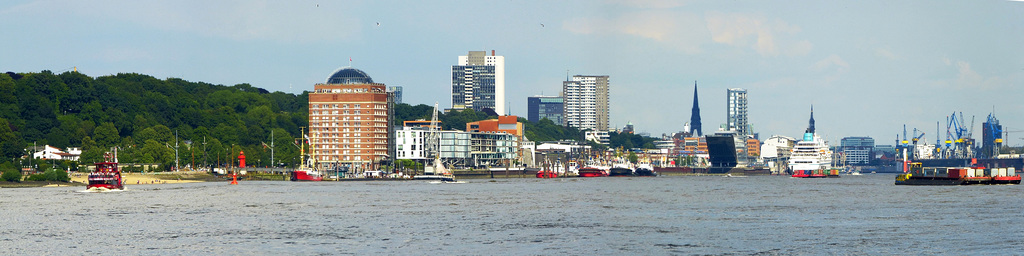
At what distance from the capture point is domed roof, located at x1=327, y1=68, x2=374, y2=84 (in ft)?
645

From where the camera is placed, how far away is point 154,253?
4203 cm

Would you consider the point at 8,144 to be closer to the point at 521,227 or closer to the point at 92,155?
the point at 92,155

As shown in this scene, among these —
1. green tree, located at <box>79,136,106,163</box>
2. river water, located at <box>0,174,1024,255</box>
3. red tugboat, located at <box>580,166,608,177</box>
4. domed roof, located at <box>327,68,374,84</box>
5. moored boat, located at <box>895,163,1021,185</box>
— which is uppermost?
domed roof, located at <box>327,68,374,84</box>

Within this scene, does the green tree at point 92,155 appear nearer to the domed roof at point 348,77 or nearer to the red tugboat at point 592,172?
the domed roof at point 348,77

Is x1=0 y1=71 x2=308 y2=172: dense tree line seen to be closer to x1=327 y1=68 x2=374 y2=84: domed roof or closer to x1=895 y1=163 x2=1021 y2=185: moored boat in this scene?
x1=327 y1=68 x2=374 y2=84: domed roof

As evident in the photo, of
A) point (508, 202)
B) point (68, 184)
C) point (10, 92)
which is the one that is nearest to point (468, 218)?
point (508, 202)

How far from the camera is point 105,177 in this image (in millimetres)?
102562

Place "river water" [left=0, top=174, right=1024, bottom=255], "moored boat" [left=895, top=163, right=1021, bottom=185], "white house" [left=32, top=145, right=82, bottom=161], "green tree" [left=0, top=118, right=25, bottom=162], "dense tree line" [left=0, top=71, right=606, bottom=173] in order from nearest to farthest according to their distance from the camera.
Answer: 1. "river water" [left=0, top=174, right=1024, bottom=255]
2. "moored boat" [left=895, top=163, right=1021, bottom=185]
3. "green tree" [left=0, top=118, right=25, bottom=162]
4. "white house" [left=32, top=145, right=82, bottom=161]
5. "dense tree line" [left=0, top=71, right=606, bottom=173]

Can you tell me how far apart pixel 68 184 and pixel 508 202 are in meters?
65.5

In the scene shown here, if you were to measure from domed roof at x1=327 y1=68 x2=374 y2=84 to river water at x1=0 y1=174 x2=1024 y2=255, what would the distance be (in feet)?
387

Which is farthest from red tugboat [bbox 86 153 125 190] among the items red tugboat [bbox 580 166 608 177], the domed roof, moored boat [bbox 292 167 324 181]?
red tugboat [bbox 580 166 608 177]

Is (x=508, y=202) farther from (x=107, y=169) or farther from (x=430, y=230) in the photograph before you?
(x=107, y=169)

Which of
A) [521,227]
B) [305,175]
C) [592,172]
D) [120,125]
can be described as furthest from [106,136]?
[521,227]

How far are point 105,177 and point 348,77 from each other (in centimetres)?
9522
